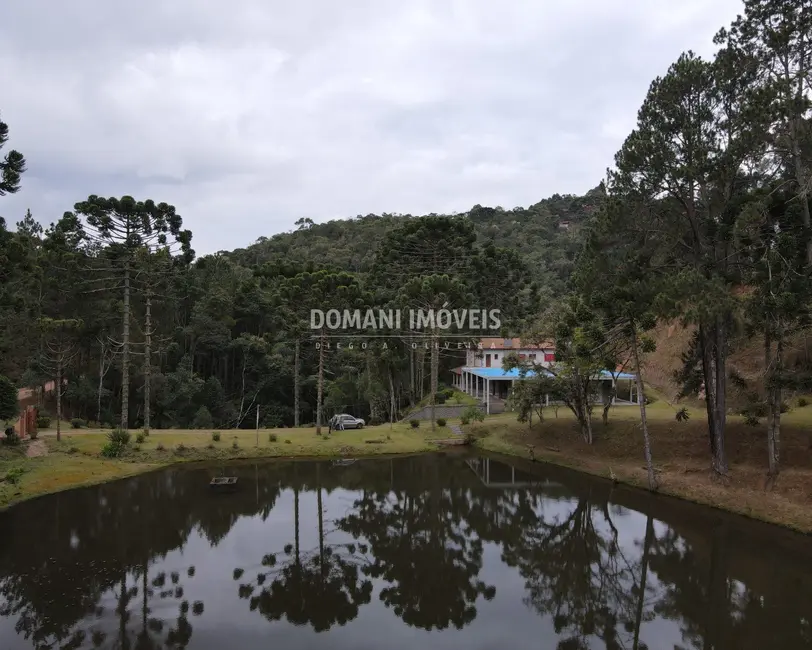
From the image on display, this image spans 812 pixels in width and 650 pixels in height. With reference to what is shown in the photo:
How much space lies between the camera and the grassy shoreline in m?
16.5

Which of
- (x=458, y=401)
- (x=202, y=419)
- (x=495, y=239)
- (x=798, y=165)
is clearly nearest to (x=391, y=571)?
(x=798, y=165)

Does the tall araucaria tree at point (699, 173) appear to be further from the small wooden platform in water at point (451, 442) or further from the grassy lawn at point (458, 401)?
the grassy lawn at point (458, 401)

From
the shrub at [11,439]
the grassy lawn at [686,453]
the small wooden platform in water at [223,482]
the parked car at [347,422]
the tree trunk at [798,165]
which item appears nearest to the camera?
the tree trunk at [798,165]

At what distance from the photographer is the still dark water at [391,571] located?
9555 millimetres

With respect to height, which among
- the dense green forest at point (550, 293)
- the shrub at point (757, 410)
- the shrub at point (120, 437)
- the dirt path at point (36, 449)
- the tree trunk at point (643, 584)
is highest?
the dense green forest at point (550, 293)

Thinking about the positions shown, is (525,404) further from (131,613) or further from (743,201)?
(131,613)

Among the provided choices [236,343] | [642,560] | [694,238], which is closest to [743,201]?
[694,238]

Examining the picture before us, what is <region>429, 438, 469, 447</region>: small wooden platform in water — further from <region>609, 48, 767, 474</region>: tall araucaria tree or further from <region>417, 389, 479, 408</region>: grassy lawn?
<region>609, 48, 767, 474</region>: tall araucaria tree

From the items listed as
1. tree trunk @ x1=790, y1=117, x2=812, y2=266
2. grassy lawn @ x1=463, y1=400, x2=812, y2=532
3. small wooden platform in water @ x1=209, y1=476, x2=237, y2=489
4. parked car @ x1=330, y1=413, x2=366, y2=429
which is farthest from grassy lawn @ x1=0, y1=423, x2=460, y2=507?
tree trunk @ x1=790, y1=117, x2=812, y2=266

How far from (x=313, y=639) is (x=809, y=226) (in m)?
16.7

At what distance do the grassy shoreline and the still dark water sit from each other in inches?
40.8

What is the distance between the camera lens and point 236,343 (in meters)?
38.1

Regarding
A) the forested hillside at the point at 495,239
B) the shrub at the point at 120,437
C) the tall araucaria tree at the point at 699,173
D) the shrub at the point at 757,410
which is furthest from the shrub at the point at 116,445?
the forested hillside at the point at 495,239

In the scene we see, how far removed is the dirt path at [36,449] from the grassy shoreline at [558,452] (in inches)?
8.1
